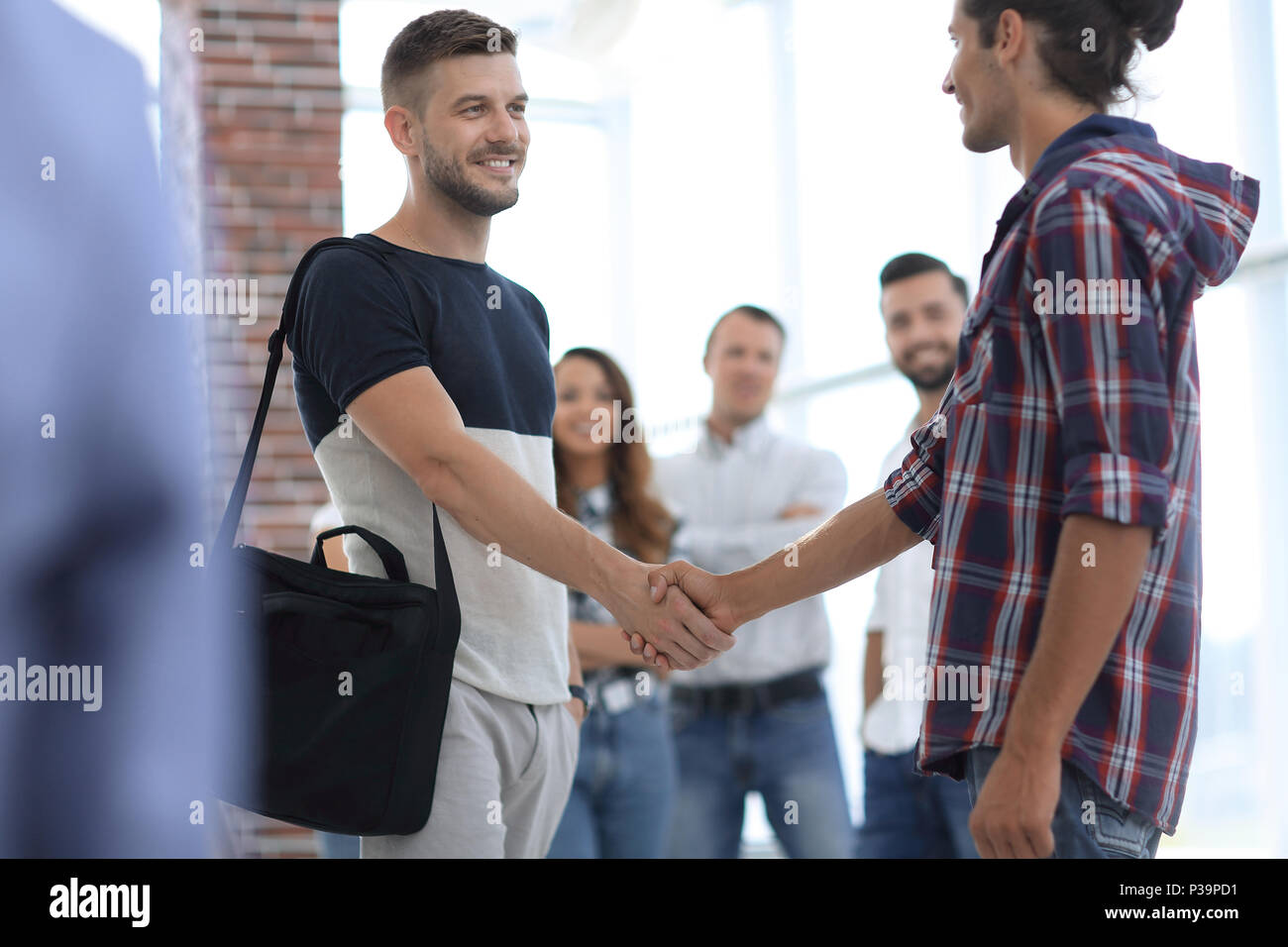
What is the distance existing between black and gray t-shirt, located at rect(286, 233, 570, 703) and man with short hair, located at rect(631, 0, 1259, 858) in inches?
19.3

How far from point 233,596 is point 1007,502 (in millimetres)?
795

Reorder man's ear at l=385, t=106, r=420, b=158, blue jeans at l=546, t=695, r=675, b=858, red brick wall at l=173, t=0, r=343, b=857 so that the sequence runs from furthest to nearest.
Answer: red brick wall at l=173, t=0, r=343, b=857, blue jeans at l=546, t=695, r=675, b=858, man's ear at l=385, t=106, r=420, b=158

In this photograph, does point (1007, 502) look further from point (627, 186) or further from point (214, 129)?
point (627, 186)

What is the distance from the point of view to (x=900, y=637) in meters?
2.88

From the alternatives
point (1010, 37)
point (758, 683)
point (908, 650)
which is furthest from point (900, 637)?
point (1010, 37)

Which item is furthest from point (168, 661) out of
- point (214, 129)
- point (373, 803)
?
point (214, 129)

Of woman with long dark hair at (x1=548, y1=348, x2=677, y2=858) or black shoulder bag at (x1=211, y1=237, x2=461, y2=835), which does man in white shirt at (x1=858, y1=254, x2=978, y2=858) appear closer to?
woman with long dark hair at (x1=548, y1=348, x2=677, y2=858)

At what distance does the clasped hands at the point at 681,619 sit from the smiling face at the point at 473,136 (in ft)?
1.85

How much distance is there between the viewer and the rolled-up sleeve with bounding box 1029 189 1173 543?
112 cm

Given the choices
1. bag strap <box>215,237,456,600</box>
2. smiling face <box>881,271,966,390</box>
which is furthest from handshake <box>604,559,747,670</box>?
smiling face <box>881,271,966,390</box>

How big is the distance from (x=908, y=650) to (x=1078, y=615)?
69.1 inches

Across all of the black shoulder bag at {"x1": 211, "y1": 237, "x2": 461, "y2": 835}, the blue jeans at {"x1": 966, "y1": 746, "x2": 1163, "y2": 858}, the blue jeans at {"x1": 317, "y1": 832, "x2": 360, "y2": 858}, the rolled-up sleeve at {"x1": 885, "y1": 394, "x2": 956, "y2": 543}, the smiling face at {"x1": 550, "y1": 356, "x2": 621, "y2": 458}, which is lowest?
the blue jeans at {"x1": 317, "y1": 832, "x2": 360, "y2": 858}

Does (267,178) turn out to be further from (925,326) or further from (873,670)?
(873,670)

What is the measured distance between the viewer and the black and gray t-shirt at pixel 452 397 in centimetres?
141
